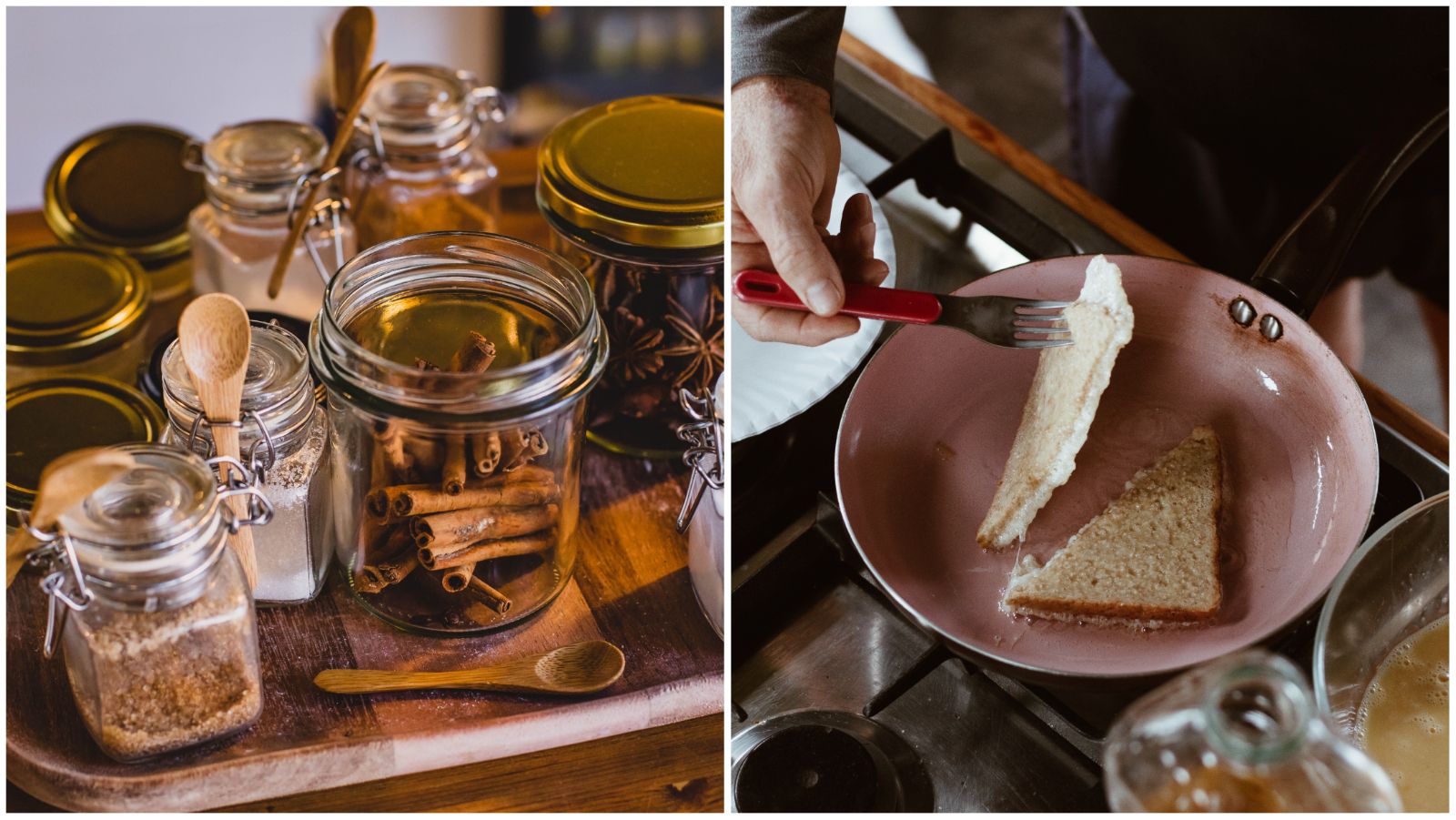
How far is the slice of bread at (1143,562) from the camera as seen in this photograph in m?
0.61

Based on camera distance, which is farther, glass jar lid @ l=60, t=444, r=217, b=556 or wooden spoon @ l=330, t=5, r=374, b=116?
wooden spoon @ l=330, t=5, r=374, b=116

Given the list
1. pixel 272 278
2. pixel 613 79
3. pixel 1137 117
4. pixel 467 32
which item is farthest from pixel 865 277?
pixel 467 32

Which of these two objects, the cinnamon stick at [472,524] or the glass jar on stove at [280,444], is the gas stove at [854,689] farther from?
the glass jar on stove at [280,444]

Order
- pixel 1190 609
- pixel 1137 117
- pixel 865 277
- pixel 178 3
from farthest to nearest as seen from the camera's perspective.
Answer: pixel 178 3, pixel 1137 117, pixel 865 277, pixel 1190 609

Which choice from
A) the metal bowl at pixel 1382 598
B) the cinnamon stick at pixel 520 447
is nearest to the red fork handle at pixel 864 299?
the cinnamon stick at pixel 520 447

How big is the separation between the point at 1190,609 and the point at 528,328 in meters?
0.36

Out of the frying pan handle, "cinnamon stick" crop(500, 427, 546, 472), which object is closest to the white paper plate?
"cinnamon stick" crop(500, 427, 546, 472)

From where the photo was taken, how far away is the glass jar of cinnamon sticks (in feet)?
1.99

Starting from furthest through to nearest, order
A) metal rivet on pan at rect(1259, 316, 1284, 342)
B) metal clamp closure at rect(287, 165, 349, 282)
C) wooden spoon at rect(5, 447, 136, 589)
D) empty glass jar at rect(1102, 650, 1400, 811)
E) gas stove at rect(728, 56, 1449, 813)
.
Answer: metal clamp closure at rect(287, 165, 349, 282) < metal rivet on pan at rect(1259, 316, 1284, 342) < gas stove at rect(728, 56, 1449, 813) < wooden spoon at rect(5, 447, 136, 589) < empty glass jar at rect(1102, 650, 1400, 811)

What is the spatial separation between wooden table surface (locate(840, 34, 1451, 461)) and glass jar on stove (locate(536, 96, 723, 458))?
0.79ft

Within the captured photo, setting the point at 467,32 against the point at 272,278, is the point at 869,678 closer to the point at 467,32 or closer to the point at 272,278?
the point at 272,278

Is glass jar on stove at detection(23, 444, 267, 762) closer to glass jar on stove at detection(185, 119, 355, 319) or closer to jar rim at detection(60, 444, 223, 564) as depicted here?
jar rim at detection(60, 444, 223, 564)

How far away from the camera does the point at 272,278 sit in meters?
0.80

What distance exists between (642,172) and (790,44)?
129 millimetres
